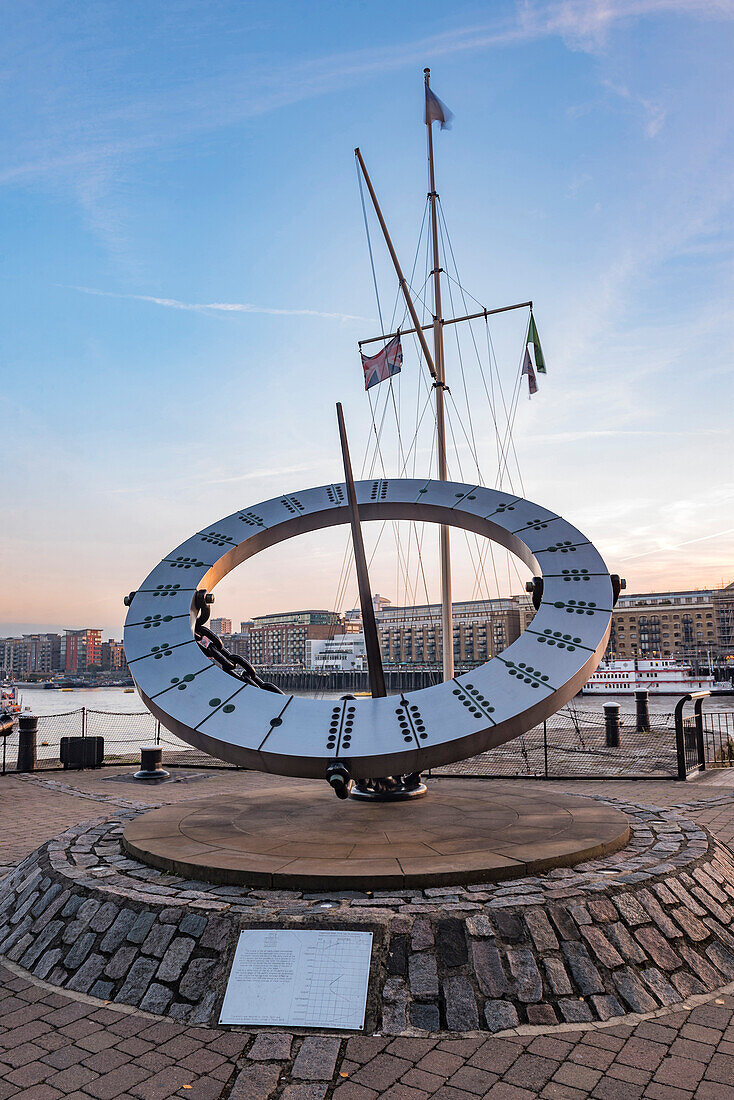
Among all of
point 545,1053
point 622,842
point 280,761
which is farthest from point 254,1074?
point 622,842

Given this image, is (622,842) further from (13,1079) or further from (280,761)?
(13,1079)

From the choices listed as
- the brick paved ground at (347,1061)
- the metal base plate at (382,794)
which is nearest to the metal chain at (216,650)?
the metal base plate at (382,794)

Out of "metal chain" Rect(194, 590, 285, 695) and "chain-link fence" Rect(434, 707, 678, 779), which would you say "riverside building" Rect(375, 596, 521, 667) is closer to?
"chain-link fence" Rect(434, 707, 678, 779)

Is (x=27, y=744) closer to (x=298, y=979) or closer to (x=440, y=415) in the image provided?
(x=440, y=415)

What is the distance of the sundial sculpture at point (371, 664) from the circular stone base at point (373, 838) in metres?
0.48

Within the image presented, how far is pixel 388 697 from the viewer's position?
21.5 ft

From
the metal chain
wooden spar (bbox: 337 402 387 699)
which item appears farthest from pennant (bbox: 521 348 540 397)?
the metal chain

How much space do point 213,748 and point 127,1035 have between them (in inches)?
86.0

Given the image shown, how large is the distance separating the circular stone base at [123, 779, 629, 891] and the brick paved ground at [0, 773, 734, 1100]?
1106 mm

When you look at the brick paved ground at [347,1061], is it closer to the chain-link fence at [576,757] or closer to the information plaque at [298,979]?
the information plaque at [298,979]

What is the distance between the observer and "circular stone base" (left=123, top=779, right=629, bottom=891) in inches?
202

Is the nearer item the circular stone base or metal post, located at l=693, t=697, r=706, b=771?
the circular stone base

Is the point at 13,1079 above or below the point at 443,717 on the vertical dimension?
below

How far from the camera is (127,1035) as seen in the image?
162 inches
